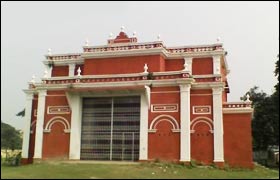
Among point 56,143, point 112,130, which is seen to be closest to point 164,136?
point 112,130

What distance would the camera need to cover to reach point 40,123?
22141 millimetres

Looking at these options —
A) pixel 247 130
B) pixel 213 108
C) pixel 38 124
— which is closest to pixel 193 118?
pixel 213 108

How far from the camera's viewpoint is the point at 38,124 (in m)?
22.1

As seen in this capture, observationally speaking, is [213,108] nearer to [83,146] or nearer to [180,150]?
[180,150]

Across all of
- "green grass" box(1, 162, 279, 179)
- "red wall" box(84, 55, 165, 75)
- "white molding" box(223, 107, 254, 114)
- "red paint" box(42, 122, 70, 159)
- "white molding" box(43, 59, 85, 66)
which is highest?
"white molding" box(43, 59, 85, 66)

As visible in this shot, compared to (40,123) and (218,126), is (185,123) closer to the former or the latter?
(218,126)

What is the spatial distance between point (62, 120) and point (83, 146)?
75.7 inches

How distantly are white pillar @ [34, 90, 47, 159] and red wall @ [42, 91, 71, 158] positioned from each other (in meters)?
0.17

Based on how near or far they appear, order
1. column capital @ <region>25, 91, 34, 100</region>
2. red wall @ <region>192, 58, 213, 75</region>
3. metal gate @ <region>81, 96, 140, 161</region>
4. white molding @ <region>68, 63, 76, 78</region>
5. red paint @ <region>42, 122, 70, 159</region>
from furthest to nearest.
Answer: white molding @ <region>68, 63, 76, 78</region> < column capital @ <region>25, 91, 34, 100</region> < red wall @ <region>192, 58, 213, 75</region> < red paint @ <region>42, 122, 70, 159</region> < metal gate @ <region>81, 96, 140, 161</region>

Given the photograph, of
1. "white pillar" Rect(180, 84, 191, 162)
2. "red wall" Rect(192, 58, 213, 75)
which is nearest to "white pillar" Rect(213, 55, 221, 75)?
"red wall" Rect(192, 58, 213, 75)

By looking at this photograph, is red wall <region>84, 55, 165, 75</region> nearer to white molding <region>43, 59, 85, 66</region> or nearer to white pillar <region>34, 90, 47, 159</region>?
white molding <region>43, 59, 85, 66</region>

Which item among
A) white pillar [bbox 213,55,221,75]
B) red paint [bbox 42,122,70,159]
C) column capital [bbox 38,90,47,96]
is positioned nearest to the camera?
red paint [bbox 42,122,70,159]

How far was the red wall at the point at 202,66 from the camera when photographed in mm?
23219

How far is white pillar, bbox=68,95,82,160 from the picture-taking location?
21.4 metres
